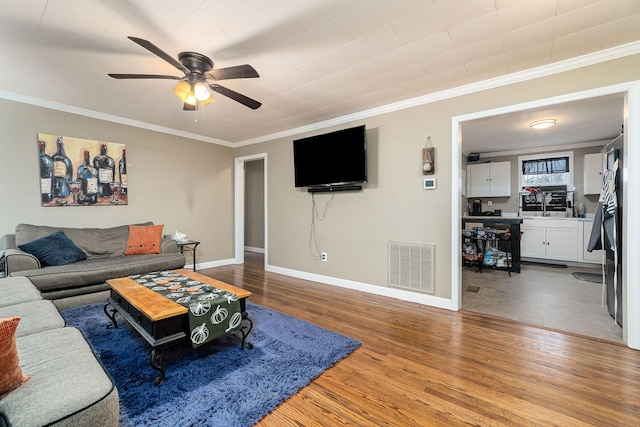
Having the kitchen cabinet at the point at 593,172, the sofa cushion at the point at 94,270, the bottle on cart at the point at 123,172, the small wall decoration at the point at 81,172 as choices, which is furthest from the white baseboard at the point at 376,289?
the kitchen cabinet at the point at 593,172

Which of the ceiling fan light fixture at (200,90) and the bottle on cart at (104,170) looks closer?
the ceiling fan light fixture at (200,90)

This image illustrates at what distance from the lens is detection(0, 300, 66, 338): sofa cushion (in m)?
1.55

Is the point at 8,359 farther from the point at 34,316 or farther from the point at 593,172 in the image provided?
the point at 593,172

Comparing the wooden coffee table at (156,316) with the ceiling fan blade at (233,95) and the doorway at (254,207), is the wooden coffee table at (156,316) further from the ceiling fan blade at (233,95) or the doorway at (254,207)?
the doorway at (254,207)

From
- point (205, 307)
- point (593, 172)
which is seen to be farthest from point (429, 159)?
point (593, 172)

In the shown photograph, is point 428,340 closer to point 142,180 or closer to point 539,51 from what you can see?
point 539,51

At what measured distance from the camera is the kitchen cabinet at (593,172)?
209 inches

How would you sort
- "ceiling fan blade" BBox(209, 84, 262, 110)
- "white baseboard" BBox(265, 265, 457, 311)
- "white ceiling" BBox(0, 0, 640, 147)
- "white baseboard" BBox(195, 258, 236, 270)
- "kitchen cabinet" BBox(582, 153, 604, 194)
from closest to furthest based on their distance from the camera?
"white ceiling" BBox(0, 0, 640, 147) < "ceiling fan blade" BBox(209, 84, 262, 110) < "white baseboard" BBox(265, 265, 457, 311) < "white baseboard" BBox(195, 258, 236, 270) < "kitchen cabinet" BBox(582, 153, 604, 194)

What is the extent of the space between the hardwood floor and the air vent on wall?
1.56 feet

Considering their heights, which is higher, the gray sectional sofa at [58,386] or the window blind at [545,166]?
the window blind at [545,166]

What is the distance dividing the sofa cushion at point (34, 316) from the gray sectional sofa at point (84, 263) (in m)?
1.15

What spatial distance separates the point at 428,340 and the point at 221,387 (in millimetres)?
1724

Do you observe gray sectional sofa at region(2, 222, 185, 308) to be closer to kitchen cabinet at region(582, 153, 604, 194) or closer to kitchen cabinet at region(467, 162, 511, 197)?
kitchen cabinet at region(467, 162, 511, 197)

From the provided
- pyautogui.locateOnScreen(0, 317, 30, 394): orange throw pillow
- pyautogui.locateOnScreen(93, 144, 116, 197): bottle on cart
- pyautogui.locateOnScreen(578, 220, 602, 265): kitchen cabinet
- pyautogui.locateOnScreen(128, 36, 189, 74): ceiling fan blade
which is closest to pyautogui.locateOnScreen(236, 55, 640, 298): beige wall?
pyautogui.locateOnScreen(93, 144, 116, 197): bottle on cart
